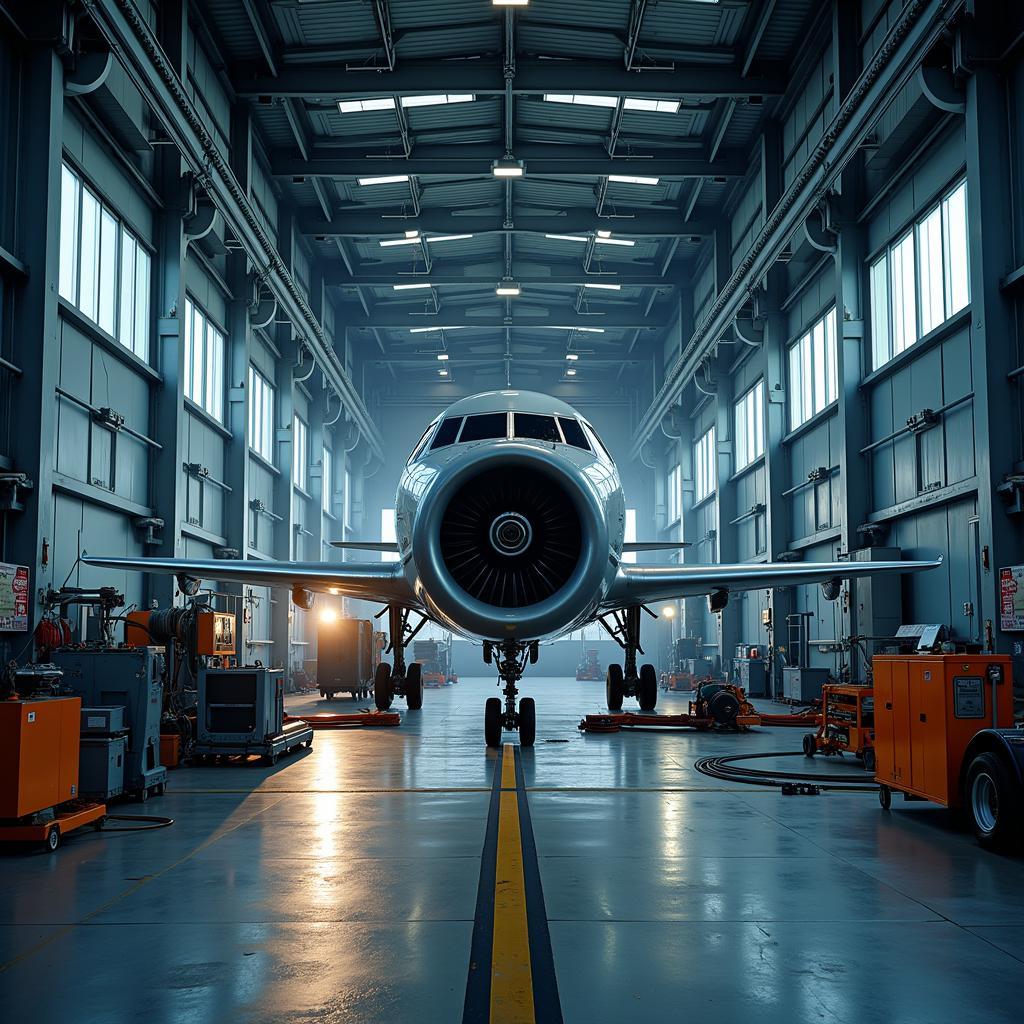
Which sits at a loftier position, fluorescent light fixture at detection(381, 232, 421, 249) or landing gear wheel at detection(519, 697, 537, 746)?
fluorescent light fixture at detection(381, 232, 421, 249)

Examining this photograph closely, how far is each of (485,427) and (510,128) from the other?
1536 centimetres

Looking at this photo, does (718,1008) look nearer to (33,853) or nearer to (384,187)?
(33,853)

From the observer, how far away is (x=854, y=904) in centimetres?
575

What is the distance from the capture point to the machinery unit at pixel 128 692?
10.0m

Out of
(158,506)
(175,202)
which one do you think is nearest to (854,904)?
(158,506)

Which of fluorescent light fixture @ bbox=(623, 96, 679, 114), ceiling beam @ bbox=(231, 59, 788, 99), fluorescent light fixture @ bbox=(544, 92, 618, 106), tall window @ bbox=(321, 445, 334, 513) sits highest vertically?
fluorescent light fixture @ bbox=(623, 96, 679, 114)

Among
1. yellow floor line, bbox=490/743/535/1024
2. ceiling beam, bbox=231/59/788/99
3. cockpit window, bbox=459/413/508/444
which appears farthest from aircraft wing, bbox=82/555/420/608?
ceiling beam, bbox=231/59/788/99

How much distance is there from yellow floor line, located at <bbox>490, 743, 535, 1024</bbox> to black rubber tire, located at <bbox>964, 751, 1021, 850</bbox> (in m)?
3.52

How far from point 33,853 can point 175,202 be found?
698 inches

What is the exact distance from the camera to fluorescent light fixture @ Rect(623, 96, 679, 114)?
26094mm

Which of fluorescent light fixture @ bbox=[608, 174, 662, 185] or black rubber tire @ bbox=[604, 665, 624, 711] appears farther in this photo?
fluorescent light fixture @ bbox=[608, 174, 662, 185]

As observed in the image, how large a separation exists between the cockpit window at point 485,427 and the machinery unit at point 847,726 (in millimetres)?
5509

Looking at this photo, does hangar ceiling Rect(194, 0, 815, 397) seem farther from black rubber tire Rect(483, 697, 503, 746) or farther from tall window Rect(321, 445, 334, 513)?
black rubber tire Rect(483, 697, 503, 746)

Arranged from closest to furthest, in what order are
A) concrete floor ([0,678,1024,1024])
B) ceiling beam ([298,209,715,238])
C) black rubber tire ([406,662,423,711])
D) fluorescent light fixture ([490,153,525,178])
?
concrete floor ([0,678,1024,1024]), black rubber tire ([406,662,423,711]), fluorescent light fixture ([490,153,525,178]), ceiling beam ([298,209,715,238])
